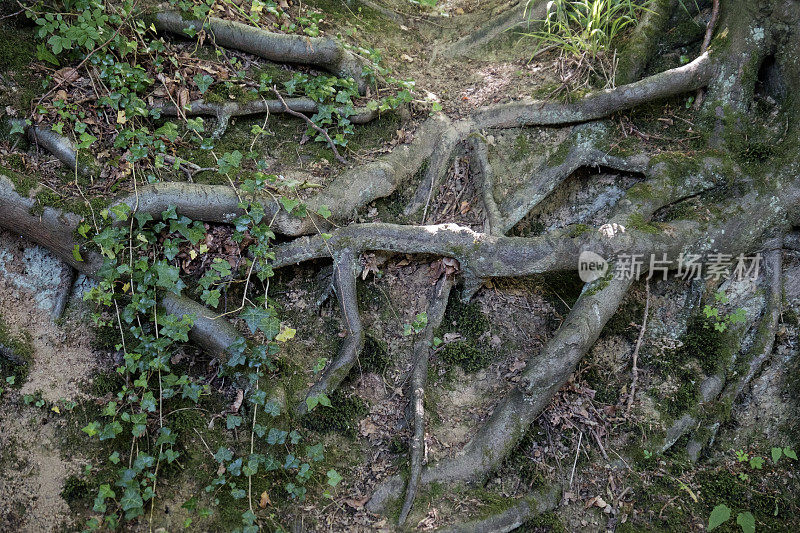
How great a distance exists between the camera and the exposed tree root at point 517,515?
347 cm

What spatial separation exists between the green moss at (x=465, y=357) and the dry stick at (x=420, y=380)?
0.15m

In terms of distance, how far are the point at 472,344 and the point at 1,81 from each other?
164 inches

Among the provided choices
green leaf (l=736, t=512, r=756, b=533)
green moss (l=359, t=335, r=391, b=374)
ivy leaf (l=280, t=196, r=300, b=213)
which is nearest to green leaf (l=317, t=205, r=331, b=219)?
ivy leaf (l=280, t=196, r=300, b=213)

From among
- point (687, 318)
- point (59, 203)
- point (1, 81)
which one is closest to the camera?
point (59, 203)

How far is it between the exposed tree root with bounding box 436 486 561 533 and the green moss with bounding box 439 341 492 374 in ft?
3.28

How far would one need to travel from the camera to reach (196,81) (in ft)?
15.1

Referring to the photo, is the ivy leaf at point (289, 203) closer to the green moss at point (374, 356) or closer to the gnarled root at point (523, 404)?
the green moss at point (374, 356)

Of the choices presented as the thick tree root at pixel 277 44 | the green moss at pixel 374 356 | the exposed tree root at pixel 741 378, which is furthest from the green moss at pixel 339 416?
the thick tree root at pixel 277 44

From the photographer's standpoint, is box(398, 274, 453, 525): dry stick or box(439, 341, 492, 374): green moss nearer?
box(398, 274, 453, 525): dry stick

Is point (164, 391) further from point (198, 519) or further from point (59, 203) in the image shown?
point (59, 203)

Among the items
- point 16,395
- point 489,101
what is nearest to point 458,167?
point 489,101

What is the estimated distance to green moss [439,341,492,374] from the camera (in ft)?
13.9

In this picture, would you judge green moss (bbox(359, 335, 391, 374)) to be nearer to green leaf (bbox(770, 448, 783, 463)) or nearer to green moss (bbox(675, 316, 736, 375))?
green moss (bbox(675, 316, 736, 375))

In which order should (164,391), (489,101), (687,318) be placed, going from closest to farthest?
(164,391) → (687,318) → (489,101)
